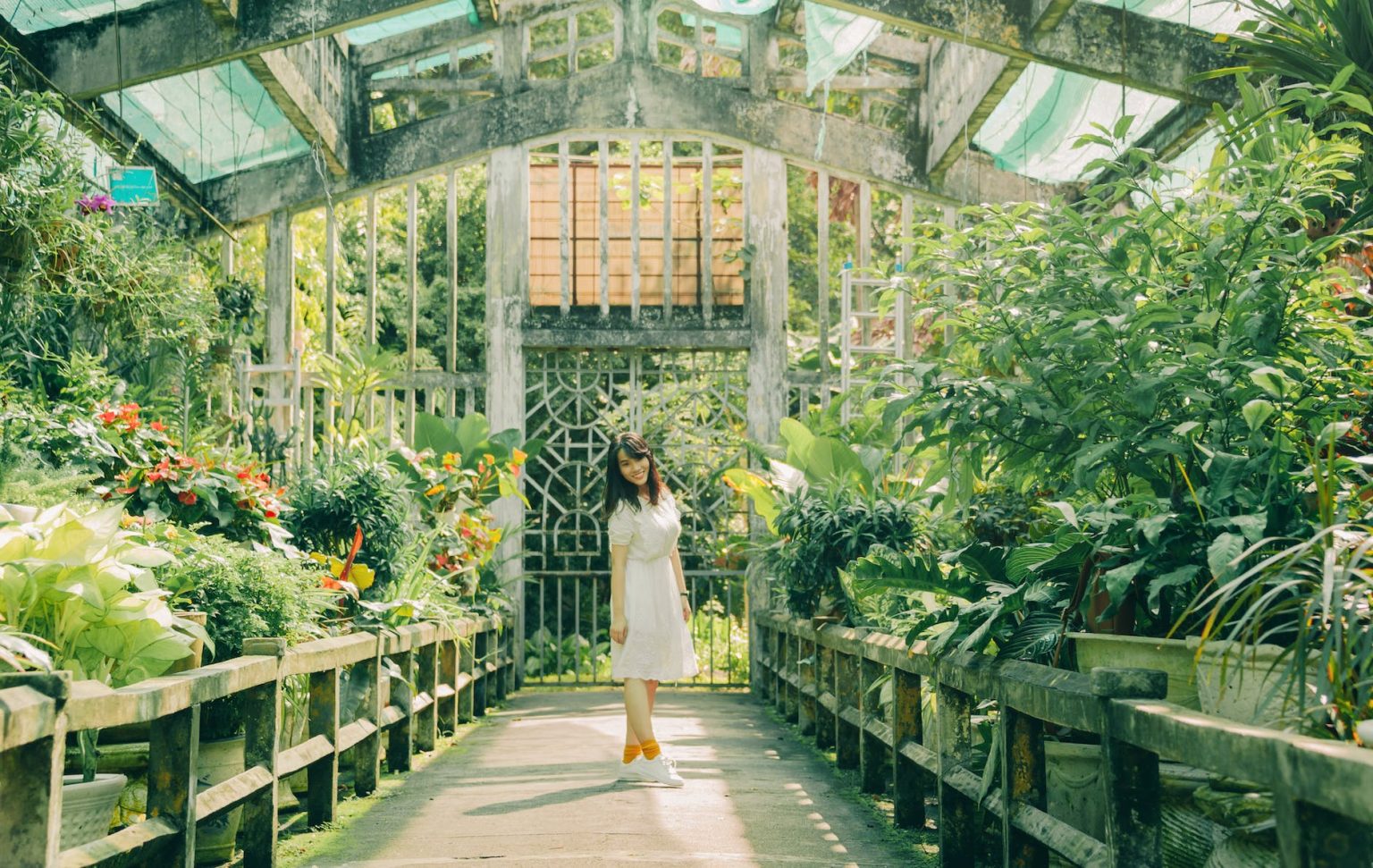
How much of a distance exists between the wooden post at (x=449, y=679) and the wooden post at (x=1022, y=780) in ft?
13.6

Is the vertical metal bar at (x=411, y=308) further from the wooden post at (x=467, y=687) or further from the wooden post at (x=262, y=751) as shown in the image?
the wooden post at (x=262, y=751)

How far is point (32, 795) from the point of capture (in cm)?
227

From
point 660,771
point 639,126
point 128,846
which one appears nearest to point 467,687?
point 660,771

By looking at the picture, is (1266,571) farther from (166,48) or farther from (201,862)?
(166,48)

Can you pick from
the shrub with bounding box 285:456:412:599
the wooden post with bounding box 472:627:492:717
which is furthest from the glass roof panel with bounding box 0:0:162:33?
the wooden post with bounding box 472:627:492:717

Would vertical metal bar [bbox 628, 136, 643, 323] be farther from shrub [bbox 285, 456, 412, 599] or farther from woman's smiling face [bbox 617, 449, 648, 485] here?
woman's smiling face [bbox 617, 449, 648, 485]

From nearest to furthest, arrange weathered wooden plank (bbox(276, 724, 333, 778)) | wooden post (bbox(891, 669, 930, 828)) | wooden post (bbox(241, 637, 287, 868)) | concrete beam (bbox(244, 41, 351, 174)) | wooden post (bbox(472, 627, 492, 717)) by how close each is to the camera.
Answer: wooden post (bbox(241, 637, 287, 868)), weathered wooden plank (bbox(276, 724, 333, 778)), wooden post (bbox(891, 669, 930, 828)), wooden post (bbox(472, 627, 492, 717)), concrete beam (bbox(244, 41, 351, 174))

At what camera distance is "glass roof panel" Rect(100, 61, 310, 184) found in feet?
27.9

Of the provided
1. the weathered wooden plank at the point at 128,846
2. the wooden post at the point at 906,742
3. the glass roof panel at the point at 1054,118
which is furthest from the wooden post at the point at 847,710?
the glass roof panel at the point at 1054,118

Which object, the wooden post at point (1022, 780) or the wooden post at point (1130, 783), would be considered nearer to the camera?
the wooden post at point (1130, 783)

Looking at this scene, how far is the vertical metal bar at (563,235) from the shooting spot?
35.4 feet

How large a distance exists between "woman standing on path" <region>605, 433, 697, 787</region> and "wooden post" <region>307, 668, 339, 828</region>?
4.12 ft

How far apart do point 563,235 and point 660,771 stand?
640 cm

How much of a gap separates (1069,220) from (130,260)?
4743mm
